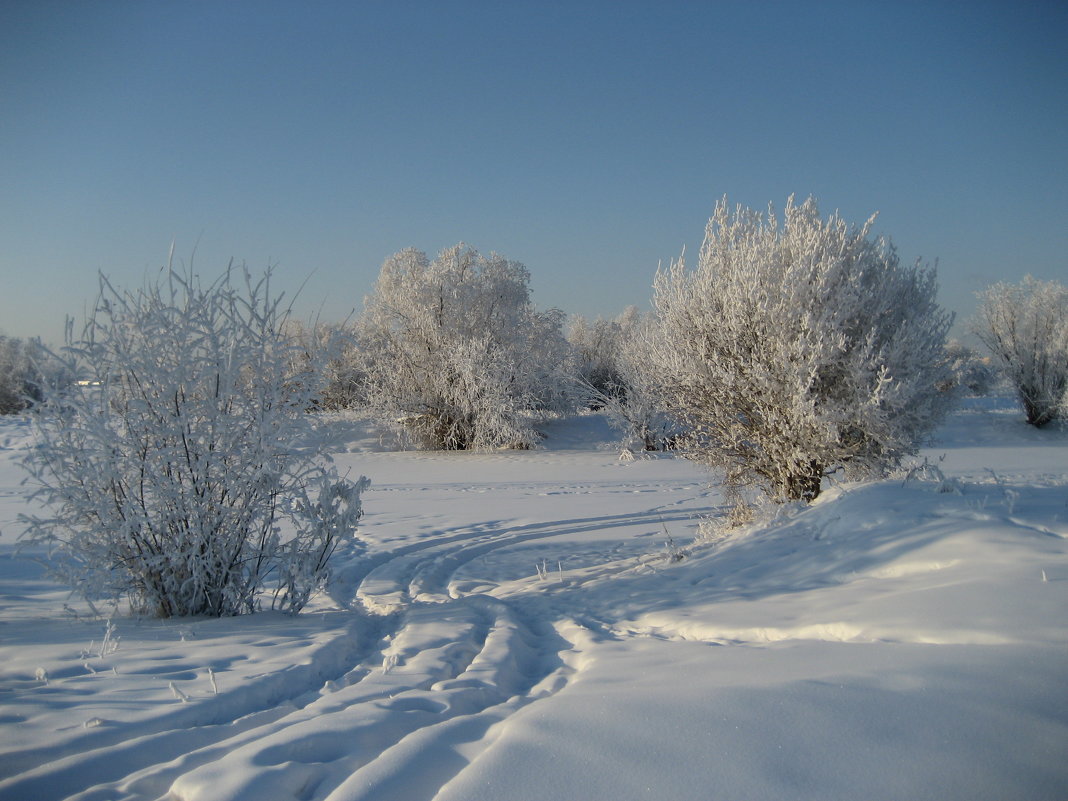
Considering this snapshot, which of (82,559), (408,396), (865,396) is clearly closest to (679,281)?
(865,396)

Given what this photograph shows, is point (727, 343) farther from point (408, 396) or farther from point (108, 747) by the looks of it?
point (408, 396)

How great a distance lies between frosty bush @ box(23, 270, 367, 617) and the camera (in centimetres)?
480

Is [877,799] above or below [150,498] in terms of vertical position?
below

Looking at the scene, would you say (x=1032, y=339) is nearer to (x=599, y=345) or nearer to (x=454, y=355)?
(x=454, y=355)

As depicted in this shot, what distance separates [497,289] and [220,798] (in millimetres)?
23676

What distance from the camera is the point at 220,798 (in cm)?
210

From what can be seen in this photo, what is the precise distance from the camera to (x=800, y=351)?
280 inches

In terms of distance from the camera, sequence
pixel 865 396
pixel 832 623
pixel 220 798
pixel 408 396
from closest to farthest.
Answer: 1. pixel 220 798
2. pixel 832 623
3. pixel 865 396
4. pixel 408 396

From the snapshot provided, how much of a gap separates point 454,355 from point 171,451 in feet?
58.6

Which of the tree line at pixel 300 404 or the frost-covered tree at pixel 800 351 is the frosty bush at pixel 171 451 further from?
the frost-covered tree at pixel 800 351

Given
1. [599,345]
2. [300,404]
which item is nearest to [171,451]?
[300,404]

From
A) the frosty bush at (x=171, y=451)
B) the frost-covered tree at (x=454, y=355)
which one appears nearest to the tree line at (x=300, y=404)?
the frosty bush at (x=171, y=451)

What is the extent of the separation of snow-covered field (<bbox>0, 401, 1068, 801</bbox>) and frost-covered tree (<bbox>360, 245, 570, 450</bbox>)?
1519 cm

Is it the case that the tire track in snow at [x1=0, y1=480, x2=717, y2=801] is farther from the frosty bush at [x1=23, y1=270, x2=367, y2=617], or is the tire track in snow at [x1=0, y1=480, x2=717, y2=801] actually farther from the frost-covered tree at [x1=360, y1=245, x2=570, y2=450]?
the frost-covered tree at [x1=360, y1=245, x2=570, y2=450]
